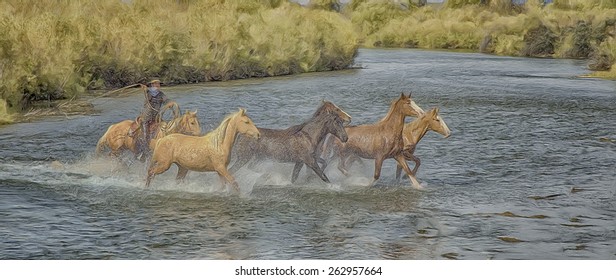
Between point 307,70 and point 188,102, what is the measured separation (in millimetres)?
6042

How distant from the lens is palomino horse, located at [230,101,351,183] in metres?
11.0

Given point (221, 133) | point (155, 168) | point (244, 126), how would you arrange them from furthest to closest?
point (155, 168) < point (221, 133) < point (244, 126)

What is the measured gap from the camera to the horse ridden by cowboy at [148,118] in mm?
11320

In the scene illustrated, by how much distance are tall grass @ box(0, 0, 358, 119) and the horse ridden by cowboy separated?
185 inches

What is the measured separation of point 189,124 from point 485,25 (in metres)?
19.4

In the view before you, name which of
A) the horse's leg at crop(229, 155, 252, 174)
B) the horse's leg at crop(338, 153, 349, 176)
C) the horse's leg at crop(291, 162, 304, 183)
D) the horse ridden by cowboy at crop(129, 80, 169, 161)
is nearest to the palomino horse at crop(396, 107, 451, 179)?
the horse's leg at crop(338, 153, 349, 176)

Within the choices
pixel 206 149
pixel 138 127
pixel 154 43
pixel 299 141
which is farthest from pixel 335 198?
pixel 154 43

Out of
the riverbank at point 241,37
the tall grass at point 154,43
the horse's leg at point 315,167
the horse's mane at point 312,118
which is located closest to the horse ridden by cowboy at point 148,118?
the horse's mane at point 312,118

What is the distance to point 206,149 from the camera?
35.0 feet

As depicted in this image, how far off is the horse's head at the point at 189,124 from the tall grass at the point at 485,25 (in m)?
13.3

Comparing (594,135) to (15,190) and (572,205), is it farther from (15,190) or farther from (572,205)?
(15,190)

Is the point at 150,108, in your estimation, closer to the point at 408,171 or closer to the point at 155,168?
the point at 155,168
